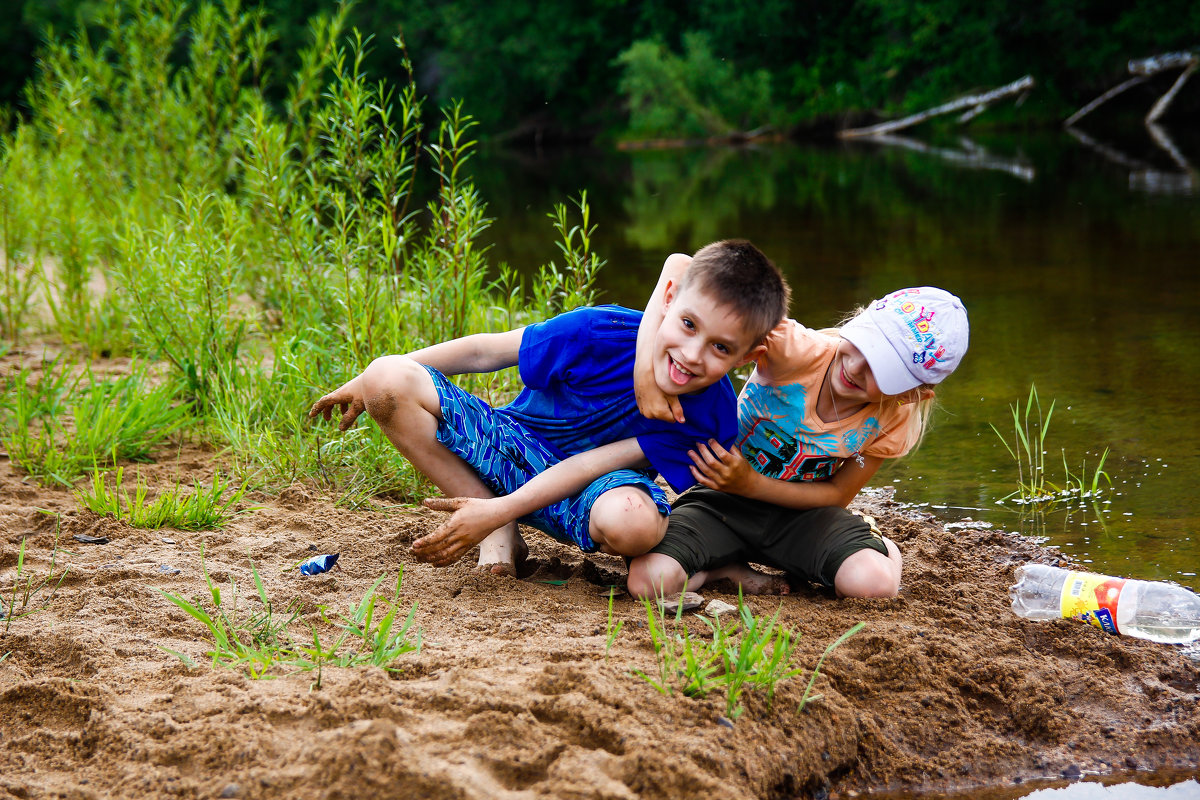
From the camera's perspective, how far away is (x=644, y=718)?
6.55 feet

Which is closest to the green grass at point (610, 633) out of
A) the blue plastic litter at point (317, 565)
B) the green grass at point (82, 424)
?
the blue plastic litter at point (317, 565)

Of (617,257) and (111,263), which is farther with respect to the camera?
(617,257)

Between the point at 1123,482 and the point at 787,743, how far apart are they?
2.24m

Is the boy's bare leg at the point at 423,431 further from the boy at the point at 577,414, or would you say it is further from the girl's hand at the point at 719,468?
the girl's hand at the point at 719,468

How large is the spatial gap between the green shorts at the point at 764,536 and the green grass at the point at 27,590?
5.25 ft

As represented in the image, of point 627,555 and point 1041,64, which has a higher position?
point 1041,64

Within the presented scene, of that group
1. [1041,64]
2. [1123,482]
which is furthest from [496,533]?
[1041,64]

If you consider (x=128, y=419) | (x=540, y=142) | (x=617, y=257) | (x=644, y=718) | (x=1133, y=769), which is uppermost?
(x=540, y=142)

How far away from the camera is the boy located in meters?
2.58

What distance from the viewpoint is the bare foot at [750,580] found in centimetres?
295

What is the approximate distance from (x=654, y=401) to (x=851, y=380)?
1.80ft

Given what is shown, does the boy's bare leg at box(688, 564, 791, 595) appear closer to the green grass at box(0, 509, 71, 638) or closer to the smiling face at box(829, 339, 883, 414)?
the smiling face at box(829, 339, 883, 414)

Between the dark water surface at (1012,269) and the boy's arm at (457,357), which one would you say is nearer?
the boy's arm at (457,357)

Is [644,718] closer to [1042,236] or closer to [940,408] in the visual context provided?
[940,408]
